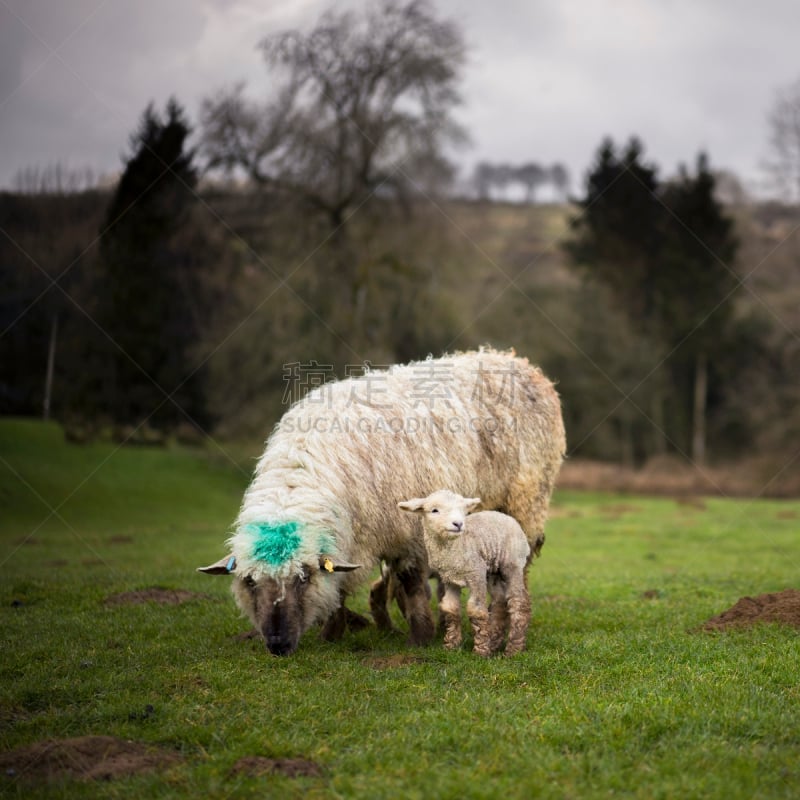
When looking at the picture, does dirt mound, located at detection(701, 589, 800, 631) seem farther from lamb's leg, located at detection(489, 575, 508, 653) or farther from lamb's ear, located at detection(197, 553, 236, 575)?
lamb's ear, located at detection(197, 553, 236, 575)

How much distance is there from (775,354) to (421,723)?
40.8 m

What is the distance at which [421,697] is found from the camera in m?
6.60

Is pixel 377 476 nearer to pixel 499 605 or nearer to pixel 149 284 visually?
pixel 499 605

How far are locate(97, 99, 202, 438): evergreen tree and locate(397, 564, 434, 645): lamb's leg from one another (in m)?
22.8

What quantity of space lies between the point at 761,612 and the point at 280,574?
17.6 feet

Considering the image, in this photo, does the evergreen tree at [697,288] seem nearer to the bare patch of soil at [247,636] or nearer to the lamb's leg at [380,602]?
the lamb's leg at [380,602]

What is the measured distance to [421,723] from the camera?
6.00 meters

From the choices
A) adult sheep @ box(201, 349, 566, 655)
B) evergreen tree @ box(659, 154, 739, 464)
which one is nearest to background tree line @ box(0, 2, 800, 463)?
evergreen tree @ box(659, 154, 739, 464)

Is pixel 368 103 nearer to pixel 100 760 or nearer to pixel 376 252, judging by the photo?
pixel 376 252

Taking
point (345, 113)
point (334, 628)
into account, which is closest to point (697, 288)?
point (345, 113)

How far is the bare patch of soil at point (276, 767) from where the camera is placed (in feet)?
17.1

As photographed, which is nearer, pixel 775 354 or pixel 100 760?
pixel 100 760

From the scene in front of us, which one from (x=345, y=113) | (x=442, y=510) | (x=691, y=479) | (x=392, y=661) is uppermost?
(x=345, y=113)

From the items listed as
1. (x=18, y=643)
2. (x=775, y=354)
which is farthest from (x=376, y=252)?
(x=18, y=643)
